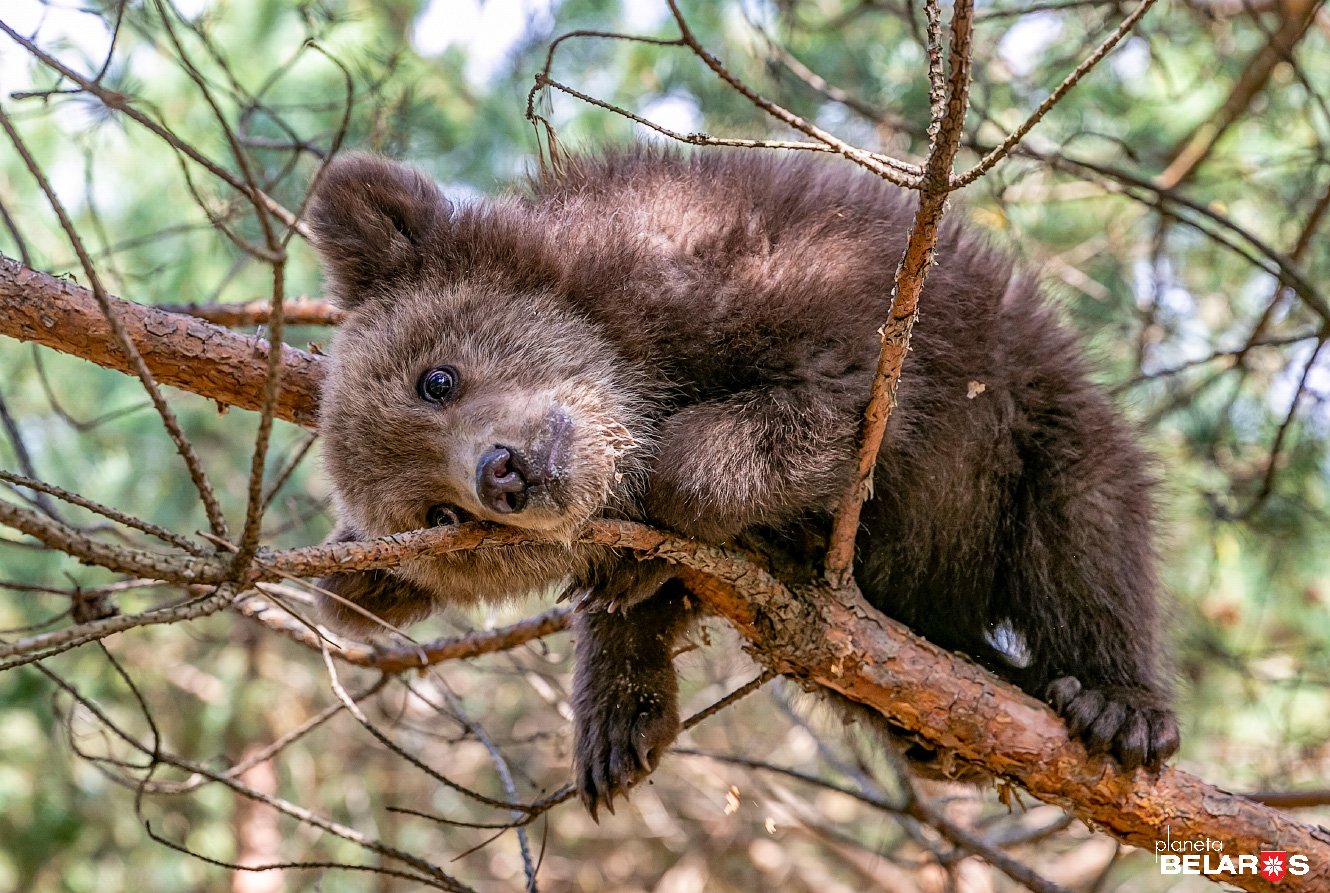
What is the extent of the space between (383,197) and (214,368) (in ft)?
2.37

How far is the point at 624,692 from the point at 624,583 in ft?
1.61

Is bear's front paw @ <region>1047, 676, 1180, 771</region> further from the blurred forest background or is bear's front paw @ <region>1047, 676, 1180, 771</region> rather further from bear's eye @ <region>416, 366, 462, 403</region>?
bear's eye @ <region>416, 366, 462, 403</region>

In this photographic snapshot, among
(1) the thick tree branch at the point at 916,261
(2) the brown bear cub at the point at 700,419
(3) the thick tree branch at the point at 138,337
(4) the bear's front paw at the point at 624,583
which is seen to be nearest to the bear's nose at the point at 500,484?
(2) the brown bear cub at the point at 700,419

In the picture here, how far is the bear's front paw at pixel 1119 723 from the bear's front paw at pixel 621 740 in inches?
46.3

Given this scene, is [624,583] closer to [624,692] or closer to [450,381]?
[624,692]

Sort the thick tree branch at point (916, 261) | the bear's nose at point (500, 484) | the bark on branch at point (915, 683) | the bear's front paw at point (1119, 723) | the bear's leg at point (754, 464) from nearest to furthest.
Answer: the thick tree branch at point (916, 261) < the bear's nose at point (500, 484) < the bear's leg at point (754, 464) < the bark on branch at point (915, 683) < the bear's front paw at point (1119, 723)

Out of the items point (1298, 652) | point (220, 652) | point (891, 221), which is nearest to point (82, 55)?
point (891, 221)

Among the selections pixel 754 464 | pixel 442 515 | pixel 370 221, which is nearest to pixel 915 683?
pixel 754 464

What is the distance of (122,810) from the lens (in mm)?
7938

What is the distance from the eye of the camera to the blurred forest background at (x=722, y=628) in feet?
17.2

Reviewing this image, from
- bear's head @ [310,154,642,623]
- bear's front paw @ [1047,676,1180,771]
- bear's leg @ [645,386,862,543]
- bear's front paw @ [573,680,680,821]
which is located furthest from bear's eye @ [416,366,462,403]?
bear's front paw @ [1047,676,1180,771]

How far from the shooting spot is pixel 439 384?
3377mm

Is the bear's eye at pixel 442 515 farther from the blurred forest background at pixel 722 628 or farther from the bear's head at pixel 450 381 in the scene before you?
the blurred forest background at pixel 722 628

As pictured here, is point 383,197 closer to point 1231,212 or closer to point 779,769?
point 779,769
